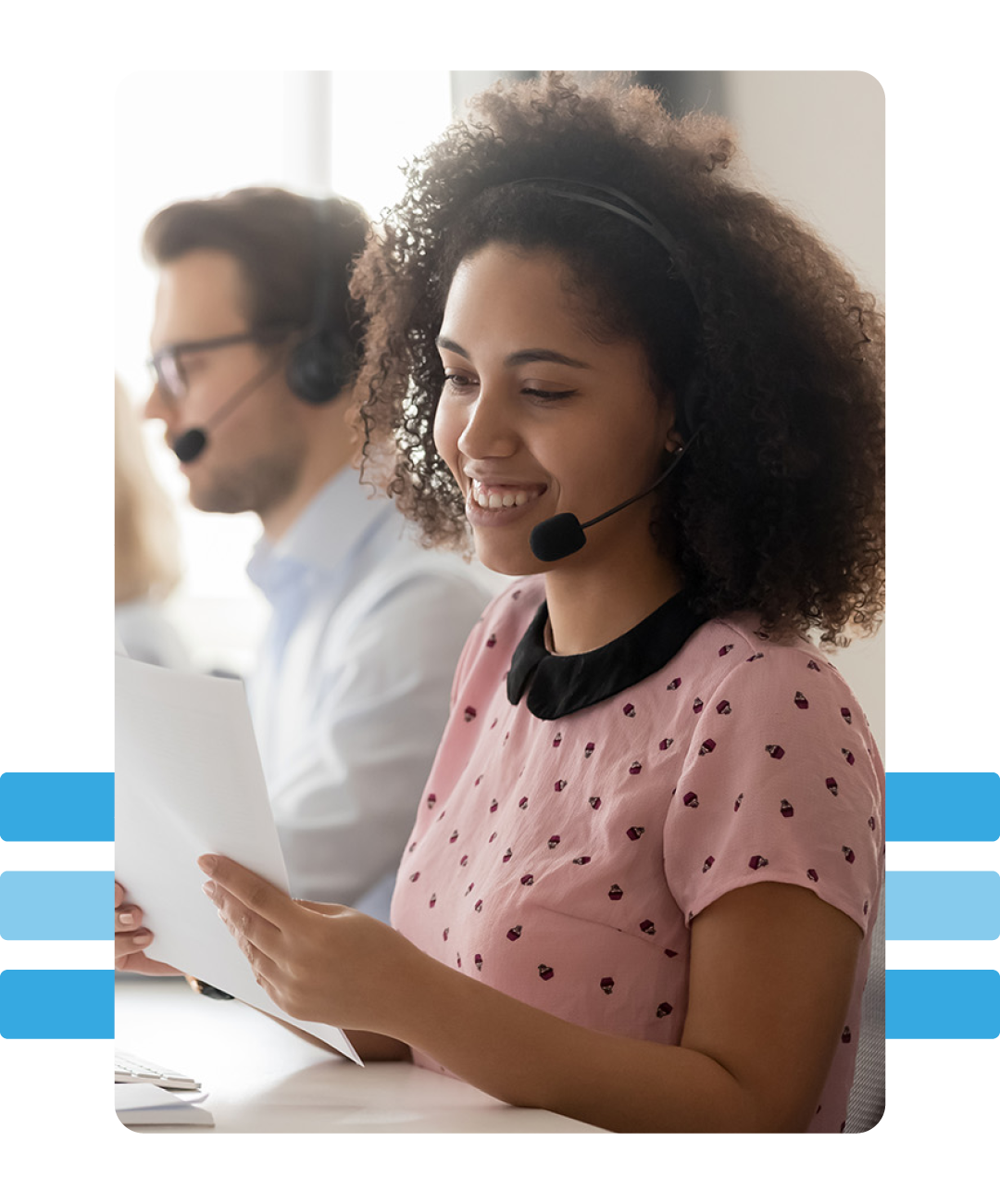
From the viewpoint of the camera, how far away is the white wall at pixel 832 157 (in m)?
1.05

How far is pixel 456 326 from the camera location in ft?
3.51

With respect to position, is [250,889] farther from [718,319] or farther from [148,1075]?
[718,319]

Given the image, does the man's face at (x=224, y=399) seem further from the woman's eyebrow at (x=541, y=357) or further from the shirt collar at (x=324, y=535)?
the woman's eyebrow at (x=541, y=357)

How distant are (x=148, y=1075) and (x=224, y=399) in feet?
1.93

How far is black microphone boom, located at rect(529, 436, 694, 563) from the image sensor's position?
1.02m

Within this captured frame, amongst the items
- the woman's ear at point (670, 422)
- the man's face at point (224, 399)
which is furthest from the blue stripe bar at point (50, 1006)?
the woman's ear at point (670, 422)

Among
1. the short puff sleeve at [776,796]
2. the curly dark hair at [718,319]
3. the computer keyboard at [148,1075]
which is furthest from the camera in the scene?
the computer keyboard at [148,1075]

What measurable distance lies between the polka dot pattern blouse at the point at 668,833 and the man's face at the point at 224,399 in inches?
14.2

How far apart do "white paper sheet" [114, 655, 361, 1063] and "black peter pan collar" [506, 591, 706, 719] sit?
242 millimetres

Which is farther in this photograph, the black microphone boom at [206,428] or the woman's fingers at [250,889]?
the black microphone boom at [206,428]

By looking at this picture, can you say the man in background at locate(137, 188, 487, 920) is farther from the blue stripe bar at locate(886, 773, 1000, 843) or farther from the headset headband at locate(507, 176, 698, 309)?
the blue stripe bar at locate(886, 773, 1000, 843)

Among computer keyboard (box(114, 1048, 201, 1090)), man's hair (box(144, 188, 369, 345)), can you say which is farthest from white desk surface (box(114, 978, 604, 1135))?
man's hair (box(144, 188, 369, 345))

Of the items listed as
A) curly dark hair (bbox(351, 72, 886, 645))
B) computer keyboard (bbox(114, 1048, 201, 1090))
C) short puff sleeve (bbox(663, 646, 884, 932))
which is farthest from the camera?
computer keyboard (bbox(114, 1048, 201, 1090))

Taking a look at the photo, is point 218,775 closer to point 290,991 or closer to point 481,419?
point 290,991
